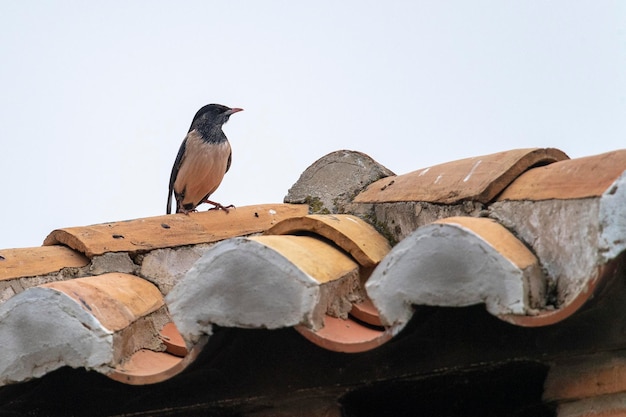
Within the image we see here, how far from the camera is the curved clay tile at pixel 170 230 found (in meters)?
3.42

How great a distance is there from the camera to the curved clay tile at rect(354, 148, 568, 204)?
8.63 ft

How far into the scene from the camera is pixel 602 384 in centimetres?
203

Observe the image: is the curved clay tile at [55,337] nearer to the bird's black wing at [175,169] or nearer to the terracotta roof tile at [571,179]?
the terracotta roof tile at [571,179]

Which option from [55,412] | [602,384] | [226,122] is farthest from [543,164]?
[226,122]

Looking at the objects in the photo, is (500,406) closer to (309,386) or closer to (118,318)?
(309,386)

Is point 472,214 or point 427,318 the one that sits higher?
point 472,214

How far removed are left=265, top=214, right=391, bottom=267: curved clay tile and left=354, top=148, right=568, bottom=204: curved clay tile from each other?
8.7 inches

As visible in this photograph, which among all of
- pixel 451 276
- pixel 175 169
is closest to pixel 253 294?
pixel 451 276

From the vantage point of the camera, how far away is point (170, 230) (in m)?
3.63

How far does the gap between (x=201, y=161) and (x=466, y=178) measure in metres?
5.02

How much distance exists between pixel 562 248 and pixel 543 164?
698mm

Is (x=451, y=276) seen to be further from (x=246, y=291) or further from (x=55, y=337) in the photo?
(x=55, y=337)

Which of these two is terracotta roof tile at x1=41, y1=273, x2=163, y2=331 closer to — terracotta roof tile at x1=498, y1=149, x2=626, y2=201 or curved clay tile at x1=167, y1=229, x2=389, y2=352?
curved clay tile at x1=167, y1=229, x2=389, y2=352

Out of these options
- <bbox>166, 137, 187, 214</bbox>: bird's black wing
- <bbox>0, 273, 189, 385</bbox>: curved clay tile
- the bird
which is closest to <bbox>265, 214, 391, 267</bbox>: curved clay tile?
<bbox>0, 273, 189, 385</bbox>: curved clay tile
